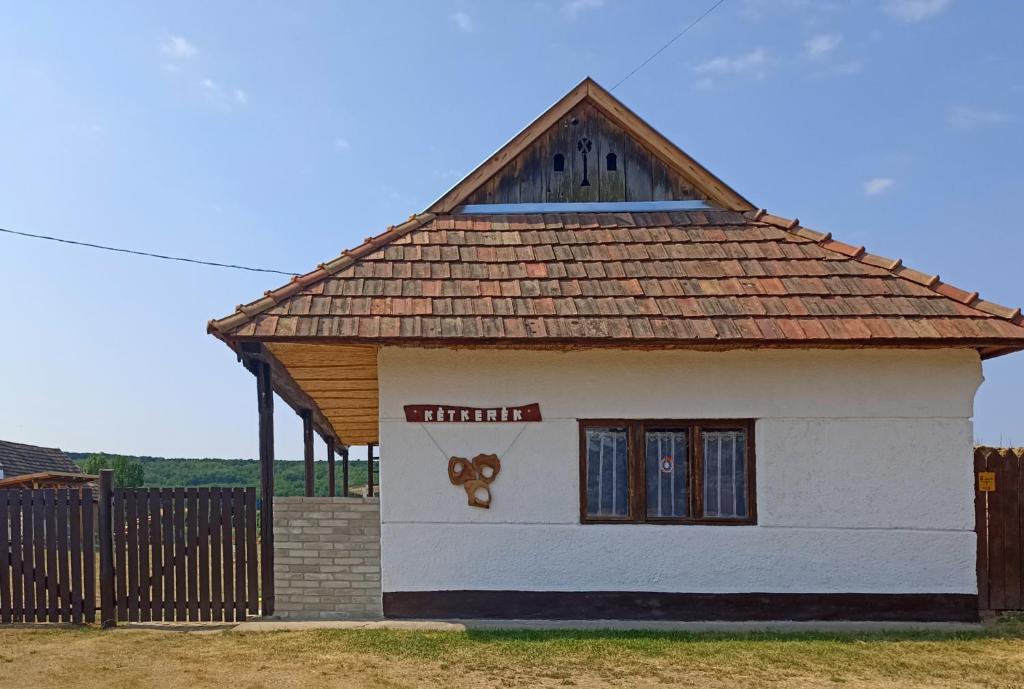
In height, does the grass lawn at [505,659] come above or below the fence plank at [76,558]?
below

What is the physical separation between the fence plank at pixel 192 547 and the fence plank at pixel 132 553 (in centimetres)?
54

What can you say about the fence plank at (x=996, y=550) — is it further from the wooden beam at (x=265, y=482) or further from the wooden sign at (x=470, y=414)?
the wooden beam at (x=265, y=482)

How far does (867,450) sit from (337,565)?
5631 millimetres

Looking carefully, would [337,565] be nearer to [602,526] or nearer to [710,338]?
[602,526]

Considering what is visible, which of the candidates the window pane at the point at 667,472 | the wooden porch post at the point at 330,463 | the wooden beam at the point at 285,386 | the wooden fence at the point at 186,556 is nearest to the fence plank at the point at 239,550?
the wooden fence at the point at 186,556

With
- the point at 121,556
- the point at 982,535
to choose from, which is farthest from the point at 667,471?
the point at 121,556

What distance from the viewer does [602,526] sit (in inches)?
339

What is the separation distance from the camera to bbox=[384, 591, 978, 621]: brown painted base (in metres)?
8.52

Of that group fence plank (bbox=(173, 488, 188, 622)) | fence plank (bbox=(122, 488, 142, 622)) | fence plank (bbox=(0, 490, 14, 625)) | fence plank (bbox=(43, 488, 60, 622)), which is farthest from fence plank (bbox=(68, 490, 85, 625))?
fence plank (bbox=(173, 488, 188, 622))

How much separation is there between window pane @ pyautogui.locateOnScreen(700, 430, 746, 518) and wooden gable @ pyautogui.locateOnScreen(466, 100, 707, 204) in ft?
12.0

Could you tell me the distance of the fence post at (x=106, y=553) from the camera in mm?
8617

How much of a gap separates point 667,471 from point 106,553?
589 cm

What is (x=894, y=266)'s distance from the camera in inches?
377

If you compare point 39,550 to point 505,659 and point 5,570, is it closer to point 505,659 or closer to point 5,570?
point 5,570
